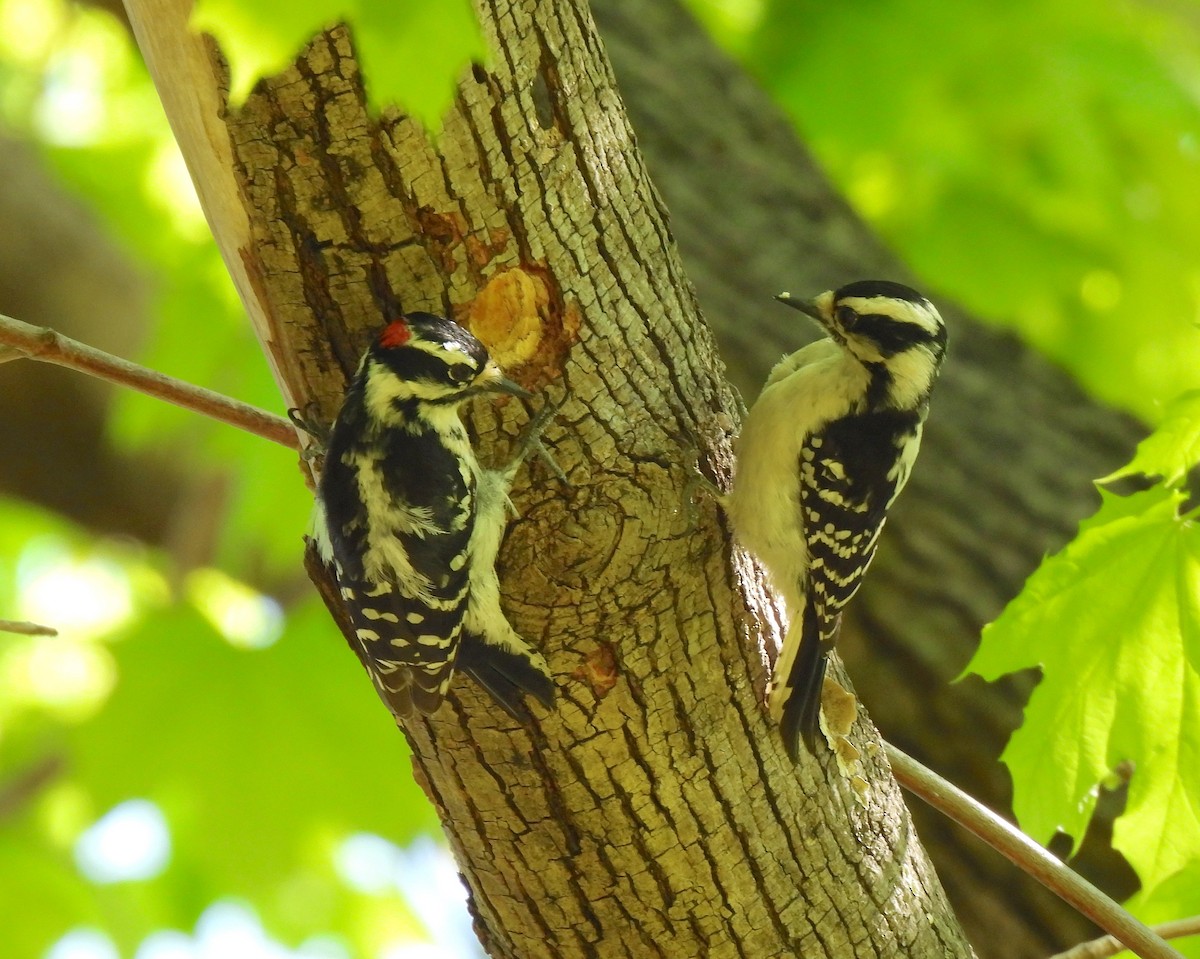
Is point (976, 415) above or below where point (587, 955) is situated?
above

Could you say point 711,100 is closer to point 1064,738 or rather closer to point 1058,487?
point 1058,487

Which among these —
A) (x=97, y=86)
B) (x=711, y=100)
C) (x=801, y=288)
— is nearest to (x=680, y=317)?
(x=801, y=288)

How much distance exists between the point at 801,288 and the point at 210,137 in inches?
96.7

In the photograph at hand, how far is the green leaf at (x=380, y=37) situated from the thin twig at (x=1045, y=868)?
4.80 feet

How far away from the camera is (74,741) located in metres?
3.26

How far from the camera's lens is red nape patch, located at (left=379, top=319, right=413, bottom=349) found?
184 cm

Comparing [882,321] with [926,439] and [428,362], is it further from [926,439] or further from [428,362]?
[428,362]

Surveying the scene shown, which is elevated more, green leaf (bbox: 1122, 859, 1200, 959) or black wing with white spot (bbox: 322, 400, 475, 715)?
black wing with white spot (bbox: 322, 400, 475, 715)

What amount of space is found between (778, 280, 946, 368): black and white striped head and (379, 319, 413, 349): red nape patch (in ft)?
3.55

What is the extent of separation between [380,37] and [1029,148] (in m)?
3.88

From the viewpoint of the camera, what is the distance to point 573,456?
1.90 m

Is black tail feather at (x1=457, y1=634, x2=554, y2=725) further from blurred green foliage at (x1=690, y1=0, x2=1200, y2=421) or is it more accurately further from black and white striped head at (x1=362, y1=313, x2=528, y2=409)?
blurred green foliage at (x1=690, y1=0, x2=1200, y2=421)

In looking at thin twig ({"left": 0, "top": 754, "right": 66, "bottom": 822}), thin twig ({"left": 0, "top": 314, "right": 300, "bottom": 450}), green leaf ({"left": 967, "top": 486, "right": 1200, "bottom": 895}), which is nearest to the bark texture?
green leaf ({"left": 967, "top": 486, "right": 1200, "bottom": 895})

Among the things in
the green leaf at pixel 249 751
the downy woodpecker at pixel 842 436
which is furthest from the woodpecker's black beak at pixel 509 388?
the green leaf at pixel 249 751
